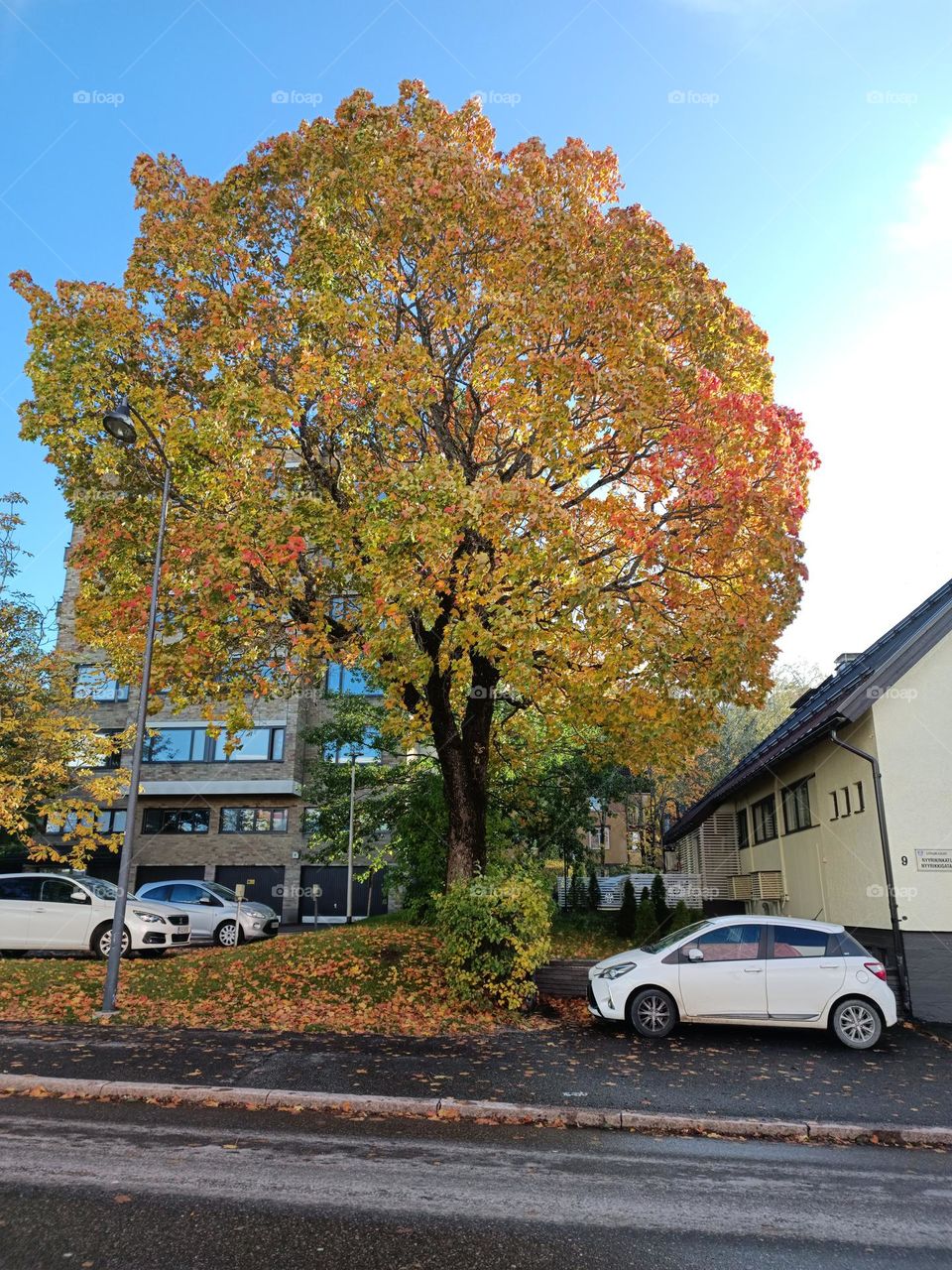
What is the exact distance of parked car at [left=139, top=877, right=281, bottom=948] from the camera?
19031 mm

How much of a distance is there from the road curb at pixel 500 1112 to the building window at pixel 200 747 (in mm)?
28705

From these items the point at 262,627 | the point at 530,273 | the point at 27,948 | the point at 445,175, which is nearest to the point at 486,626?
the point at 262,627

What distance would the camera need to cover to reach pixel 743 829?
24.2 m

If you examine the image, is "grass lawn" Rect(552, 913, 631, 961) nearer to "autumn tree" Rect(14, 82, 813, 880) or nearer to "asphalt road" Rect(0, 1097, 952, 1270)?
"autumn tree" Rect(14, 82, 813, 880)

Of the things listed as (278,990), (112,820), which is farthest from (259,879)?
(278,990)

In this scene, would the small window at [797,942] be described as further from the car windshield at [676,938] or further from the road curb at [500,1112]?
the road curb at [500,1112]

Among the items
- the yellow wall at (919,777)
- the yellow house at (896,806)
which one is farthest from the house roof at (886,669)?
the yellow wall at (919,777)

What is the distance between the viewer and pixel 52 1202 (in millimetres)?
4785

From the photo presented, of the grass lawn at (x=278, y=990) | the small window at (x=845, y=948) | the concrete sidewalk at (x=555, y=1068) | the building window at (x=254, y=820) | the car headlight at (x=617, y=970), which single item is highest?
the building window at (x=254, y=820)

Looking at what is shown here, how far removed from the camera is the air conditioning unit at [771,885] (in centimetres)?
1903

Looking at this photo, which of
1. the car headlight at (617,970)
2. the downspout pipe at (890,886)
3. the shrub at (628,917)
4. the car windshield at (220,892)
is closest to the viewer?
the car headlight at (617,970)

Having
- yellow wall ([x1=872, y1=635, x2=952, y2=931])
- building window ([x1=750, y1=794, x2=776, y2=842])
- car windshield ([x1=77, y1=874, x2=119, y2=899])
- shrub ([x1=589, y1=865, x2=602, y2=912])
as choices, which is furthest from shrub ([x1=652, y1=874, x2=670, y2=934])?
→ car windshield ([x1=77, y1=874, x2=119, y2=899])

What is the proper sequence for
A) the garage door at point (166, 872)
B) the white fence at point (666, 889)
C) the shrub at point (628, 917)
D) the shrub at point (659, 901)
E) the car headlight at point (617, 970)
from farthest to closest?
the garage door at point (166, 872), the white fence at point (666, 889), the shrub at point (659, 901), the shrub at point (628, 917), the car headlight at point (617, 970)

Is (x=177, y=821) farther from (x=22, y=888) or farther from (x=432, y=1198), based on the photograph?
(x=432, y=1198)
